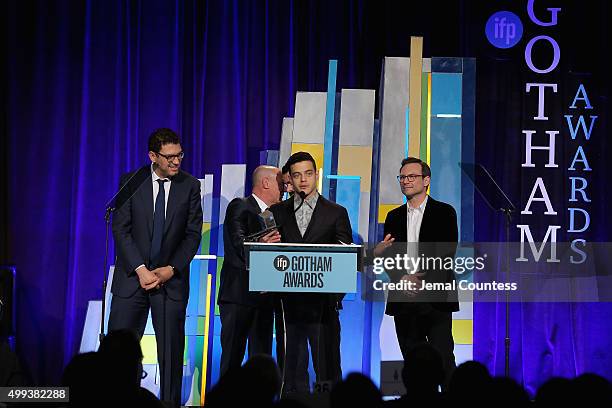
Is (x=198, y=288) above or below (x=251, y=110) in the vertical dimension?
below

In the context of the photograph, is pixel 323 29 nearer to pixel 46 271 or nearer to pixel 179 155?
pixel 179 155

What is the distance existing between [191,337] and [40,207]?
1697mm

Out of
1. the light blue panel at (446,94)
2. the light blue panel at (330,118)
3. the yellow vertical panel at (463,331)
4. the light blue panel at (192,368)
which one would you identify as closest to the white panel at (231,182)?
the light blue panel at (330,118)

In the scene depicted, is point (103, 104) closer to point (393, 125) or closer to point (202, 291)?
point (202, 291)

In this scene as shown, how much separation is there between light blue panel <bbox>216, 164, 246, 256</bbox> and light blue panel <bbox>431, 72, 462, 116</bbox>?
1.55m

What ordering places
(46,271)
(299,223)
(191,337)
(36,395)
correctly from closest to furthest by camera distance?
(36,395) → (299,223) → (191,337) → (46,271)

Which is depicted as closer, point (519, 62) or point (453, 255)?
point (453, 255)

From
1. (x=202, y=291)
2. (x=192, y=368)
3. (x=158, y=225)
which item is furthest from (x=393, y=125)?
(x=192, y=368)

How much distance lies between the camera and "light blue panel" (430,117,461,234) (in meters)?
6.55

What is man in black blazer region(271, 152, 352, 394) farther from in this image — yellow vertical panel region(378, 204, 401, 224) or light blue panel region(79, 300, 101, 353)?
light blue panel region(79, 300, 101, 353)

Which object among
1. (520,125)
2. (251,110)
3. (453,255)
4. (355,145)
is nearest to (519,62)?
(520,125)

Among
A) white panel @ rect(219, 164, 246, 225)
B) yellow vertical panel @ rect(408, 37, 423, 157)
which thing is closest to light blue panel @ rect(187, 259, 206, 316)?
white panel @ rect(219, 164, 246, 225)

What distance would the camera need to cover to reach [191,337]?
6.57 m

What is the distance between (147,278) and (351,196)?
2.04m
